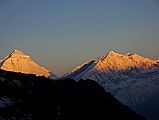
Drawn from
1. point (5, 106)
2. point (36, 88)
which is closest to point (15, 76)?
point (36, 88)

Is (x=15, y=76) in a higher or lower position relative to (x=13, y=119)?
higher

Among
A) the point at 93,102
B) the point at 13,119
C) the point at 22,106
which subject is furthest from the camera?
the point at 93,102

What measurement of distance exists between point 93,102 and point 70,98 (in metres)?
13.6

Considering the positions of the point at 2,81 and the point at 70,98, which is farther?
the point at 70,98

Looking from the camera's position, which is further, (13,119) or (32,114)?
(32,114)

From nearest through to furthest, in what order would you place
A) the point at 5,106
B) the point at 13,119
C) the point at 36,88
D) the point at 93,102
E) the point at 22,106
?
1. the point at 13,119
2. the point at 5,106
3. the point at 22,106
4. the point at 36,88
5. the point at 93,102

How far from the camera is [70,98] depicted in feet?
622

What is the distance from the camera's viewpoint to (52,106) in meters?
167

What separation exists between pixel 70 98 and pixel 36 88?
16.0 meters

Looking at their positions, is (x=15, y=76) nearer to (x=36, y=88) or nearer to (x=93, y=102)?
(x=36, y=88)

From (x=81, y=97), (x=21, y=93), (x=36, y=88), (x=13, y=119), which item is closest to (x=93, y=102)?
(x=81, y=97)

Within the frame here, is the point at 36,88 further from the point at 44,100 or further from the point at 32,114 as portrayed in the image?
the point at 32,114

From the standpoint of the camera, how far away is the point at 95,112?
186 meters

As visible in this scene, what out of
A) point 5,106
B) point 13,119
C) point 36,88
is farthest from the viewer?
point 36,88
